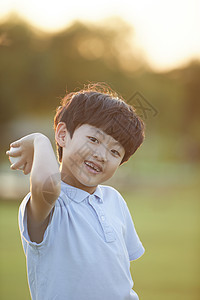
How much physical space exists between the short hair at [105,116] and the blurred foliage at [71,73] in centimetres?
324

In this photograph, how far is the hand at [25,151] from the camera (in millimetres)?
687

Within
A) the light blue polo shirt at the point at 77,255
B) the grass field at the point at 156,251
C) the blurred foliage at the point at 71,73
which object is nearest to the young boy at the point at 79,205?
the light blue polo shirt at the point at 77,255

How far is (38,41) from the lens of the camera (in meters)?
4.72

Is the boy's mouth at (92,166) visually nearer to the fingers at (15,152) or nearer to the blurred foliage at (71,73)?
the fingers at (15,152)

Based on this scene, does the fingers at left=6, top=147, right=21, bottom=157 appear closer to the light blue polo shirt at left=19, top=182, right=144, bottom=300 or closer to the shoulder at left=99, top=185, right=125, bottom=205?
the light blue polo shirt at left=19, top=182, right=144, bottom=300

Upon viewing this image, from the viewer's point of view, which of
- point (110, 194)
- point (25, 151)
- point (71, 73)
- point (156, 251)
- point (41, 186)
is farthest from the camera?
point (71, 73)

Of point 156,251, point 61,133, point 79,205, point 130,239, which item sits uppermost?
point 61,133

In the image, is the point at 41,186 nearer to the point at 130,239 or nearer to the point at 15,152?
the point at 15,152

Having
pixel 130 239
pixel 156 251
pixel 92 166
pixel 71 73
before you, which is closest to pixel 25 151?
pixel 92 166

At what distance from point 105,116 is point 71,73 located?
15.7 ft

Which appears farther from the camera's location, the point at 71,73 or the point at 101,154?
the point at 71,73

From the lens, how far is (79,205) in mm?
706

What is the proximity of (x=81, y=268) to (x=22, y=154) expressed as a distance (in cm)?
22

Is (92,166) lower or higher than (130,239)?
higher
